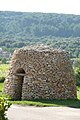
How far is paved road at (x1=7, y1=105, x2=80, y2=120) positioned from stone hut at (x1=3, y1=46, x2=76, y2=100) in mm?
3125

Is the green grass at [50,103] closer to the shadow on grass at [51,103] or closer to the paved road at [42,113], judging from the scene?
the shadow on grass at [51,103]

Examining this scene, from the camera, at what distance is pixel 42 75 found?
92.6 feet

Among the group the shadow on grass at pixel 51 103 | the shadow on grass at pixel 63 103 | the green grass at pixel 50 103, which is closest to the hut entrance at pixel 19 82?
the shadow on grass at pixel 51 103

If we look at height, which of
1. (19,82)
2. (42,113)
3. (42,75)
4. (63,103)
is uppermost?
(42,75)

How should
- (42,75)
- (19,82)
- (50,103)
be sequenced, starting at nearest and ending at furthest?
(50,103) < (42,75) < (19,82)

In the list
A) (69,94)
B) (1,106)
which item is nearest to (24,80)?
(69,94)

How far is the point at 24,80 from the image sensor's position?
2836 centimetres

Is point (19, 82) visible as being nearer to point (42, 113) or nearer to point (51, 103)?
point (51, 103)

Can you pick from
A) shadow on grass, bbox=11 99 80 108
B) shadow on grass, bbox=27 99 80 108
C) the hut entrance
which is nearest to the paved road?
shadow on grass, bbox=11 99 80 108

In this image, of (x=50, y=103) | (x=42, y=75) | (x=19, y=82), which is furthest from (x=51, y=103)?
(x=19, y=82)

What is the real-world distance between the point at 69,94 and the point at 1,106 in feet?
57.8

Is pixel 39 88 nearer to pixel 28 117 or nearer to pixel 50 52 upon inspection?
pixel 50 52

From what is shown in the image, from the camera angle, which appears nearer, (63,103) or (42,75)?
(63,103)

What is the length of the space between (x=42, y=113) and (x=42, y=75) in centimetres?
565
